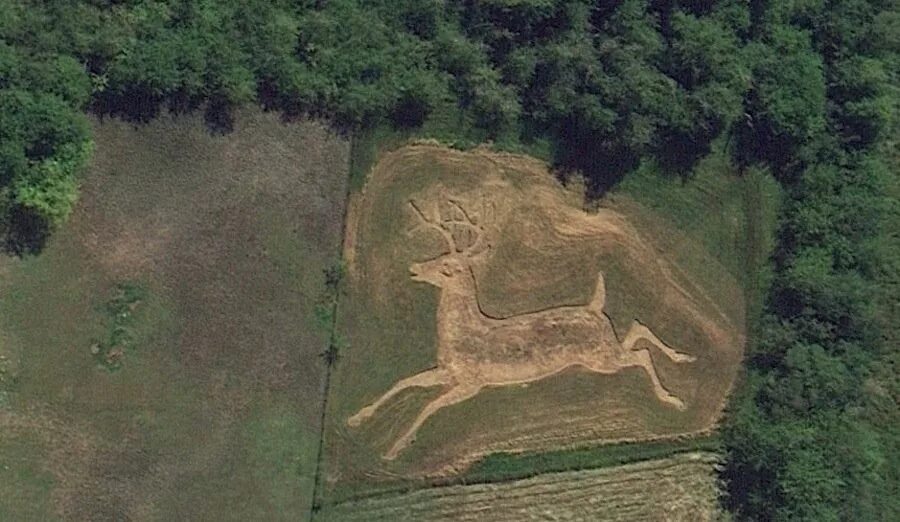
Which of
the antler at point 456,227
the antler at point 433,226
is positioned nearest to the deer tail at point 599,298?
the antler at point 456,227

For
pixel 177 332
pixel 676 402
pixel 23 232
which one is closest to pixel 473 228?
pixel 676 402

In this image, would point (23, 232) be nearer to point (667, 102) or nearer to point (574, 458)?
point (574, 458)

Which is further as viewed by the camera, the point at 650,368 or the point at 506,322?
the point at 650,368

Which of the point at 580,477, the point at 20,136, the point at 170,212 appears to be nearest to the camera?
the point at 20,136

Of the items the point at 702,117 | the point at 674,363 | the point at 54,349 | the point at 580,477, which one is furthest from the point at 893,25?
the point at 54,349

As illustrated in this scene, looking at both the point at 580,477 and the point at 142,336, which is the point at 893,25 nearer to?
the point at 580,477
